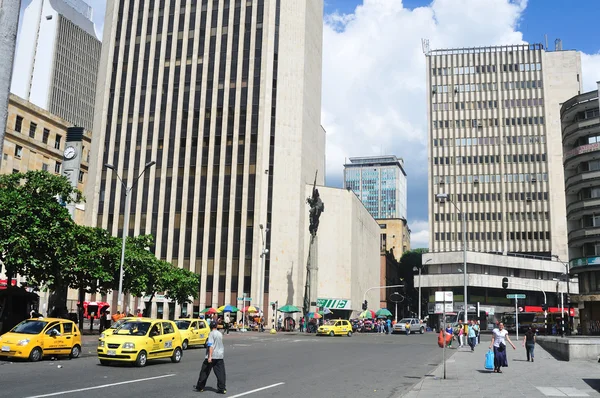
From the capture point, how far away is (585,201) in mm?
55406

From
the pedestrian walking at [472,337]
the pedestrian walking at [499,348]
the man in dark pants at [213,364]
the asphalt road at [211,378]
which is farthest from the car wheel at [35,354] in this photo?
the pedestrian walking at [472,337]

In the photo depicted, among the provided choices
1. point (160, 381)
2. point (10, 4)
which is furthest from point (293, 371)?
point (10, 4)

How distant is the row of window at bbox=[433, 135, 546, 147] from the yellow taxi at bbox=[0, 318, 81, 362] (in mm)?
100312

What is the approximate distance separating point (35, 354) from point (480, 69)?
110m

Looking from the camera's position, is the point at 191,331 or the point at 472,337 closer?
the point at 191,331

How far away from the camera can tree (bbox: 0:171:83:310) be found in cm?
2642

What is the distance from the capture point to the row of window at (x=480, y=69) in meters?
111

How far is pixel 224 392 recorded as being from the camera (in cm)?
1216

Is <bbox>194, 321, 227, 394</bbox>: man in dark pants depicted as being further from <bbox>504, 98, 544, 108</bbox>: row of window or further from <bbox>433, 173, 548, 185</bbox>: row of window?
<bbox>504, 98, 544, 108</bbox>: row of window

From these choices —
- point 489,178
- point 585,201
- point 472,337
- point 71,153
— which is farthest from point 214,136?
point 489,178

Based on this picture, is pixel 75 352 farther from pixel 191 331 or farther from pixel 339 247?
pixel 339 247

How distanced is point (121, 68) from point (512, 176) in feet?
249

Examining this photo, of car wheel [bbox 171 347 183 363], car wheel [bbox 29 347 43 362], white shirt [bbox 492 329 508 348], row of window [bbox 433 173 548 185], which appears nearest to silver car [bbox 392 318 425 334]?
white shirt [bbox 492 329 508 348]

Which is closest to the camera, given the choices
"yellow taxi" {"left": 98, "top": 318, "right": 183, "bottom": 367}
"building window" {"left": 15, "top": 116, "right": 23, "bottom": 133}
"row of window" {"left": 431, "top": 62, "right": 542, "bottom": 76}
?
"yellow taxi" {"left": 98, "top": 318, "right": 183, "bottom": 367}
